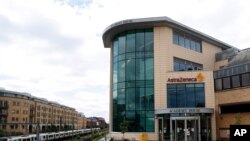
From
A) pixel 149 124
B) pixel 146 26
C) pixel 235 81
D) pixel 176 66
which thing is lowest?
pixel 149 124

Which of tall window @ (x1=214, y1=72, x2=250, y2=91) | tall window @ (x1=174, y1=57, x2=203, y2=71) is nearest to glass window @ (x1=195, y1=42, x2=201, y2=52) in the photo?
tall window @ (x1=174, y1=57, x2=203, y2=71)

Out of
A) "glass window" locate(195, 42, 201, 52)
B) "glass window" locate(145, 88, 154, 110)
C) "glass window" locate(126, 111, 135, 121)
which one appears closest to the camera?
"glass window" locate(145, 88, 154, 110)

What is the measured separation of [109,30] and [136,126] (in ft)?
43.1

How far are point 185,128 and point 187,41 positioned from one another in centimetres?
1310

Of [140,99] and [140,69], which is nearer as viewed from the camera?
[140,99]

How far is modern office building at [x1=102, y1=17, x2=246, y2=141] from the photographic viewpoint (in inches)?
1323

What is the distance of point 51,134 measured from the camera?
65.9m

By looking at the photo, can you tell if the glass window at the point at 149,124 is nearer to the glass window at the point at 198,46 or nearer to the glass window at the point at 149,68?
the glass window at the point at 149,68

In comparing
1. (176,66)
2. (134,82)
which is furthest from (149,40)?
(134,82)

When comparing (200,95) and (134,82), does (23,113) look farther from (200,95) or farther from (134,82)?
(200,95)

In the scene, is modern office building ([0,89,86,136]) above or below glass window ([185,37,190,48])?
below

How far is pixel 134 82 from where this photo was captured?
124ft

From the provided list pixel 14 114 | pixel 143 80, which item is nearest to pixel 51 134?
pixel 14 114

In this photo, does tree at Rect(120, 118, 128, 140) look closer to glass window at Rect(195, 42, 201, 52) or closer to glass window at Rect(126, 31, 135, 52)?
glass window at Rect(126, 31, 135, 52)
